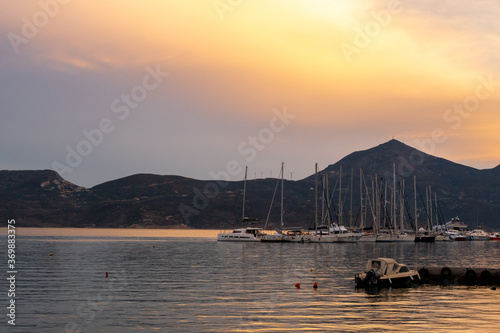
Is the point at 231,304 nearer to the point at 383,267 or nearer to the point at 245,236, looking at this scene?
the point at 383,267

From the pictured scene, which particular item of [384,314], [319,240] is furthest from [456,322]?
[319,240]

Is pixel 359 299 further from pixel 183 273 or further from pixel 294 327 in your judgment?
pixel 183 273

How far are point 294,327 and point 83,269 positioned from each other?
48.0 meters

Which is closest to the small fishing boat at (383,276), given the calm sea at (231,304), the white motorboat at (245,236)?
the calm sea at (231,304)

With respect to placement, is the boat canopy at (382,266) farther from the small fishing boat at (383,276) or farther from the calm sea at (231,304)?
the calm sea at (231,304)

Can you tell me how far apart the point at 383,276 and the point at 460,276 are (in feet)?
38.8

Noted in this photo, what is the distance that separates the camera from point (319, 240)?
522 ft

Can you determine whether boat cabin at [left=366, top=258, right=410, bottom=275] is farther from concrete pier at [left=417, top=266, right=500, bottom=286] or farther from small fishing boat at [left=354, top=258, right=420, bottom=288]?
concrete pier at [left=417, top=266, right=500, bottom=286]

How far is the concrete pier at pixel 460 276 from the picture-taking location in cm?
6419

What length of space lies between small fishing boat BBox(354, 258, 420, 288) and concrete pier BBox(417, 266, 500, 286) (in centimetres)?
474

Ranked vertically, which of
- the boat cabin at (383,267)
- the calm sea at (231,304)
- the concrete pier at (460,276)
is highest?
the boat cabin at (383,267)

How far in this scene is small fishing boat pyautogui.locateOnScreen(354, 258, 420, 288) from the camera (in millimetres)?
58125

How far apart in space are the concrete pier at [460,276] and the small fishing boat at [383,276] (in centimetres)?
474

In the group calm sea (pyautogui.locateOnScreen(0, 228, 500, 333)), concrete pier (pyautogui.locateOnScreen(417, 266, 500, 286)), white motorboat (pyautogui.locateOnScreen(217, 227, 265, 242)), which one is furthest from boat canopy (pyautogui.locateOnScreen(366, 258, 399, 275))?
white motorboat (pyautogui.locateOnScreen(217, 227, 265, 242))
